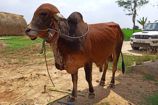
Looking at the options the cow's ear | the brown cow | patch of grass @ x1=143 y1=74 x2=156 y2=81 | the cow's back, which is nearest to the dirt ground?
patch of grass @ x1=143 y1=74 x2=156 y2=81

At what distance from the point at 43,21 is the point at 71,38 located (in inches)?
25.7

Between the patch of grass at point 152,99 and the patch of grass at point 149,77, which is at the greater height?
the patch of grass at point 149,77

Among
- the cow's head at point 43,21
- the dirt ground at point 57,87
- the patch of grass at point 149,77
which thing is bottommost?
the patch of grass at point 149,77

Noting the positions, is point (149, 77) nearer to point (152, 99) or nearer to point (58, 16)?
point (152, 99)

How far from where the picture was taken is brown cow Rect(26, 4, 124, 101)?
6.60 m

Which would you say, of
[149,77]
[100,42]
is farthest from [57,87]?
[149,77]

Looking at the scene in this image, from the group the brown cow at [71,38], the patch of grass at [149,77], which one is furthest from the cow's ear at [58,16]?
the patch of grass at [149,77]

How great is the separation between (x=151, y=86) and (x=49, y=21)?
460 cm

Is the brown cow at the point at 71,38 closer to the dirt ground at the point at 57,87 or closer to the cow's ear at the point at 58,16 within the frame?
the cow's ear at the point at 58,16

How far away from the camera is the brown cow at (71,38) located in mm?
6598

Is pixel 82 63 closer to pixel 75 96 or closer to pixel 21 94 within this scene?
pixel 75 96

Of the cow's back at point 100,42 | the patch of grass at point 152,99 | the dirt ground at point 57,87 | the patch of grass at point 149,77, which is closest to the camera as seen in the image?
the cow's back at point 100,42

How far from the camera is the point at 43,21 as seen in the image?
6.63 m

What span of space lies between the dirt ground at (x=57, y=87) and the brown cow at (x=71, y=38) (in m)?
0.55
